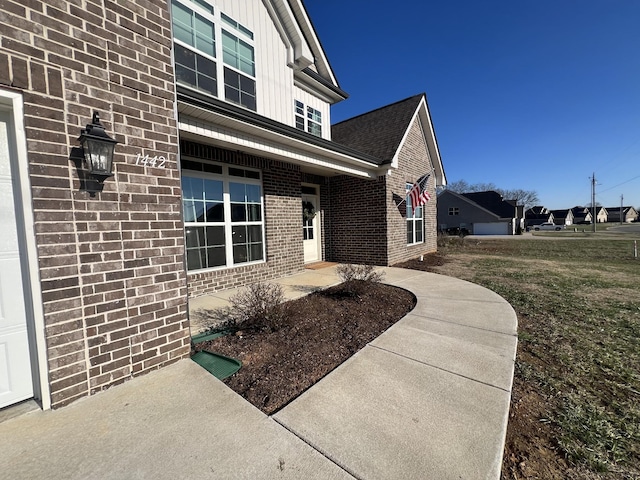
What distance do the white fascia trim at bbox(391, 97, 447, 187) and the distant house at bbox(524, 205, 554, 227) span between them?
6640 centimetres

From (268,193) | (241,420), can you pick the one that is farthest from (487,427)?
(268,193)

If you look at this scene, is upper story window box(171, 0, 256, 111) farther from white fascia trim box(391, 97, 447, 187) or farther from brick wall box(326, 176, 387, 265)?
white fascia trim box(391, 97, 447, 187)

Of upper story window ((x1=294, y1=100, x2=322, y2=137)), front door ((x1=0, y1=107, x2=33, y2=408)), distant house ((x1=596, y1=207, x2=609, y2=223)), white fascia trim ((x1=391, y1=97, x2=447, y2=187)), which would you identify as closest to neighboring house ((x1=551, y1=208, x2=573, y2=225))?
distant house ((x1=596, y1=207, x2=609, y2=223))

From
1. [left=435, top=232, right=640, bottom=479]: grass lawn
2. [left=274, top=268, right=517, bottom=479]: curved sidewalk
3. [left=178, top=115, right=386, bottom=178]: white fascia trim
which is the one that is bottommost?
[left=435, top=232, right=640, bottom=479]: grass lawn

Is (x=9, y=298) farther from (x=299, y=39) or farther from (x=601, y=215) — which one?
(x=601, y=215)

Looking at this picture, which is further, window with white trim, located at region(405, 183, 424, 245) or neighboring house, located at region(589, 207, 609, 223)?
neighboring house, located at region(589, 207, 609, 223)

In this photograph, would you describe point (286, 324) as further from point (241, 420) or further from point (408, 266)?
point (408, 266)

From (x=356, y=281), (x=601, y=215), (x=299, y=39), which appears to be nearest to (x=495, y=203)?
(x=299, y=39)

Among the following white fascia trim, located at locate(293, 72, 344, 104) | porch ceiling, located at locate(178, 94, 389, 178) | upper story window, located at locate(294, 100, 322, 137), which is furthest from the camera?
upper story window, located at locate(294, 100, 322, 137)

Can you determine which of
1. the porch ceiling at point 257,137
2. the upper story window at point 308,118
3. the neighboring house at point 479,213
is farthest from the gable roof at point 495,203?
the porch ceiling at point 257,137

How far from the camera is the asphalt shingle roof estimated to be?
965cm

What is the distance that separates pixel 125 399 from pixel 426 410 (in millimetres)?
2570

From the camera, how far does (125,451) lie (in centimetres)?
178

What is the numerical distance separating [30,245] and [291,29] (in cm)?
798
